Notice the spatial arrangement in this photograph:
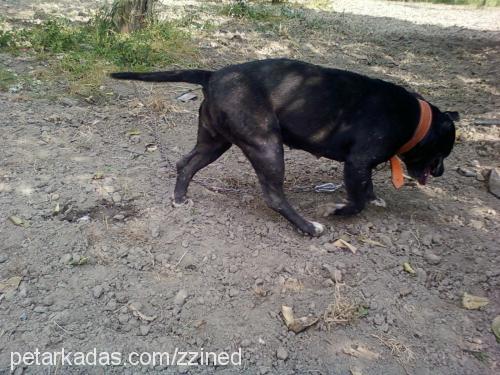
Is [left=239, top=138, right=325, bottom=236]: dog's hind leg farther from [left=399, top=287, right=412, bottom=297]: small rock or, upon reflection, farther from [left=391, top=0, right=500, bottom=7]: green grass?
[left=391, top=0, right=500, bottom=7]: green grass

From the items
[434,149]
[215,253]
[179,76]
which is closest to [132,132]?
[179,76]

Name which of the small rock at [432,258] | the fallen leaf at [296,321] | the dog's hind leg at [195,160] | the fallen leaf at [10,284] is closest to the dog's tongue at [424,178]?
the small rock at [432,258]

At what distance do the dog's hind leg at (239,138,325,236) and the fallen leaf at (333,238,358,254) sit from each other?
0.54 ft

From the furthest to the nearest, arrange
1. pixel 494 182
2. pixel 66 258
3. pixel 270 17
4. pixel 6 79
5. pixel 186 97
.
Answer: pixel 270 17 → pixel 186 97 → pixel 6 79 → pixel 494 182 → pixel 66 258

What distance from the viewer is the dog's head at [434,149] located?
13.8 ft

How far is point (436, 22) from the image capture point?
38.7 ft

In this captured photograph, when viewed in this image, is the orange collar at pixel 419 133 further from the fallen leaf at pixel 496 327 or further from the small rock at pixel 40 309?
the small rock at pixel 40 309

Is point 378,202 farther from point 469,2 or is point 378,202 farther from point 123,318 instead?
point 469,2

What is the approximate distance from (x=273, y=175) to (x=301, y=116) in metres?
0.53

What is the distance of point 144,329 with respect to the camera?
3117 mm

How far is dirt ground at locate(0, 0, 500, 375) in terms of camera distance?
3.07m

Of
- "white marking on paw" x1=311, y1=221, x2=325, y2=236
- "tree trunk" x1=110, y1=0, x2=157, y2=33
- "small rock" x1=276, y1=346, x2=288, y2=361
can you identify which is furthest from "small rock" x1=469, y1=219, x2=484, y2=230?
"tree trunk" x1=110, y1=0, x2=157, y2=33

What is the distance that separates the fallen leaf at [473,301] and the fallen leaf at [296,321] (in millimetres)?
1096

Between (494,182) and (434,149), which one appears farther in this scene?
(494,182)
